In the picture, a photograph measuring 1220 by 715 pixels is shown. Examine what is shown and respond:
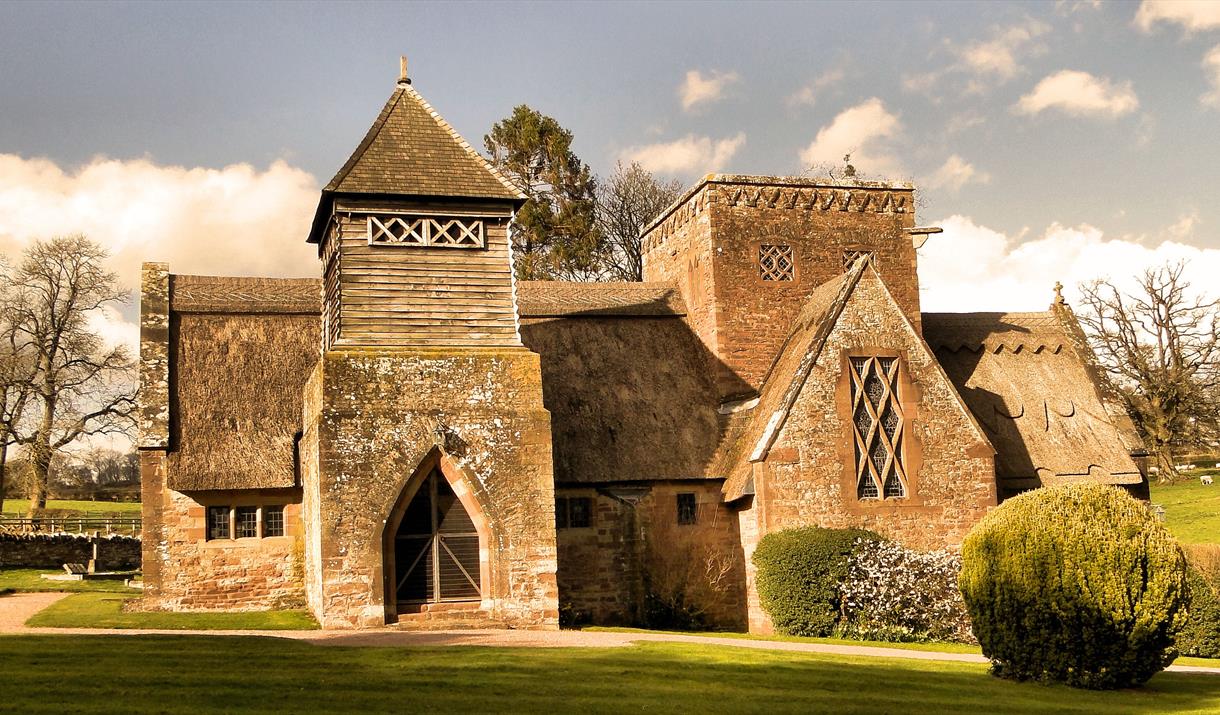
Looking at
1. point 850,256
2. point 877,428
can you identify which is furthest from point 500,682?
point 850,256

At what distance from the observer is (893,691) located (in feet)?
48.8

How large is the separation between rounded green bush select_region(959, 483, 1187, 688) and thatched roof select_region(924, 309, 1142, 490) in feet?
35.5

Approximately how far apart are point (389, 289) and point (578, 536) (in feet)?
22.6

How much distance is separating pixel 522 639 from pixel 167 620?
7.41 meters

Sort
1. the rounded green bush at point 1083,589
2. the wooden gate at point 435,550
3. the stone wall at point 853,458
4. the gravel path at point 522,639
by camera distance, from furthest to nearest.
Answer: the stone wall at point 853,458, the wooden gate at point 435,550, the gravel path at point 522,639, the rounded green bush at point 1083,589

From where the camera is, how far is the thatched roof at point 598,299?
93.9 feet

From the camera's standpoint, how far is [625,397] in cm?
2703

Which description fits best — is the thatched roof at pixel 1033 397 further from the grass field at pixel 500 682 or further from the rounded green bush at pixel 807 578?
the grass field at pixel 500 682

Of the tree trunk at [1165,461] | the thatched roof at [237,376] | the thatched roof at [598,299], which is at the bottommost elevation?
the tree trunk at [1165,461]

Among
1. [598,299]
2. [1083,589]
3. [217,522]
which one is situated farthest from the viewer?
[598,299]

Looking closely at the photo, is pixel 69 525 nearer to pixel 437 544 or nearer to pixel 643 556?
pixel 437 544

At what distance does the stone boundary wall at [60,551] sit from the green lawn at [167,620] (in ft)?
50.1

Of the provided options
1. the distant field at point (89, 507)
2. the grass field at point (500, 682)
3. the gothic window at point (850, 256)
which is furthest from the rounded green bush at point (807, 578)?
the distant field at point (89, 507)

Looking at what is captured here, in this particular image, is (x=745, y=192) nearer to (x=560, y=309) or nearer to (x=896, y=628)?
(x=560, y=309)
